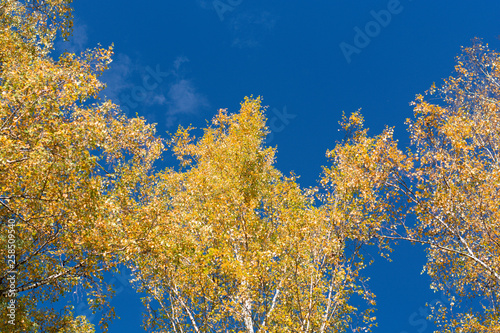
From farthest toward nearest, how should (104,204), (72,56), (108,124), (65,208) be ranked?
1. (72,56)
2. (108,124)
3. (104,204)
4. (65,208)

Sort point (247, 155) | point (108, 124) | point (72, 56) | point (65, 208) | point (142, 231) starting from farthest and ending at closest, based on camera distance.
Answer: point (247, 155) → point (72, 56) → point (108, 124) → point (142, 231) → point (65, 208)

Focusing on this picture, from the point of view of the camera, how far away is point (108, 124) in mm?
14609

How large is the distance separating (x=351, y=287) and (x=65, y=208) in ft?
35.9

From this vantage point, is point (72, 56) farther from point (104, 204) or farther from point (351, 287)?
point (351, 287)

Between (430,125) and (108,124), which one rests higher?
(108,124)

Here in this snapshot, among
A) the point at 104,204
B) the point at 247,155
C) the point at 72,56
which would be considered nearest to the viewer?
the point at 104,204

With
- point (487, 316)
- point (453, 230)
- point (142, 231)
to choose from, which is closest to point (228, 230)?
point (142, 231)

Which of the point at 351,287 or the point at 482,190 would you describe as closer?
the point at 351,287

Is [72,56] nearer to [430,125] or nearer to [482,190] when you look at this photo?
[430,125]

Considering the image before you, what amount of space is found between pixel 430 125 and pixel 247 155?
35.9ft

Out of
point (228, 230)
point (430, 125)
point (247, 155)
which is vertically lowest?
point (228, 230)

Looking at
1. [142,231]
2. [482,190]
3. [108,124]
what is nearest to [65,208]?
[142,231]

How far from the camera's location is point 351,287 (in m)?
12.8

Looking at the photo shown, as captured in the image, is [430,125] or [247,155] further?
[247,155]
